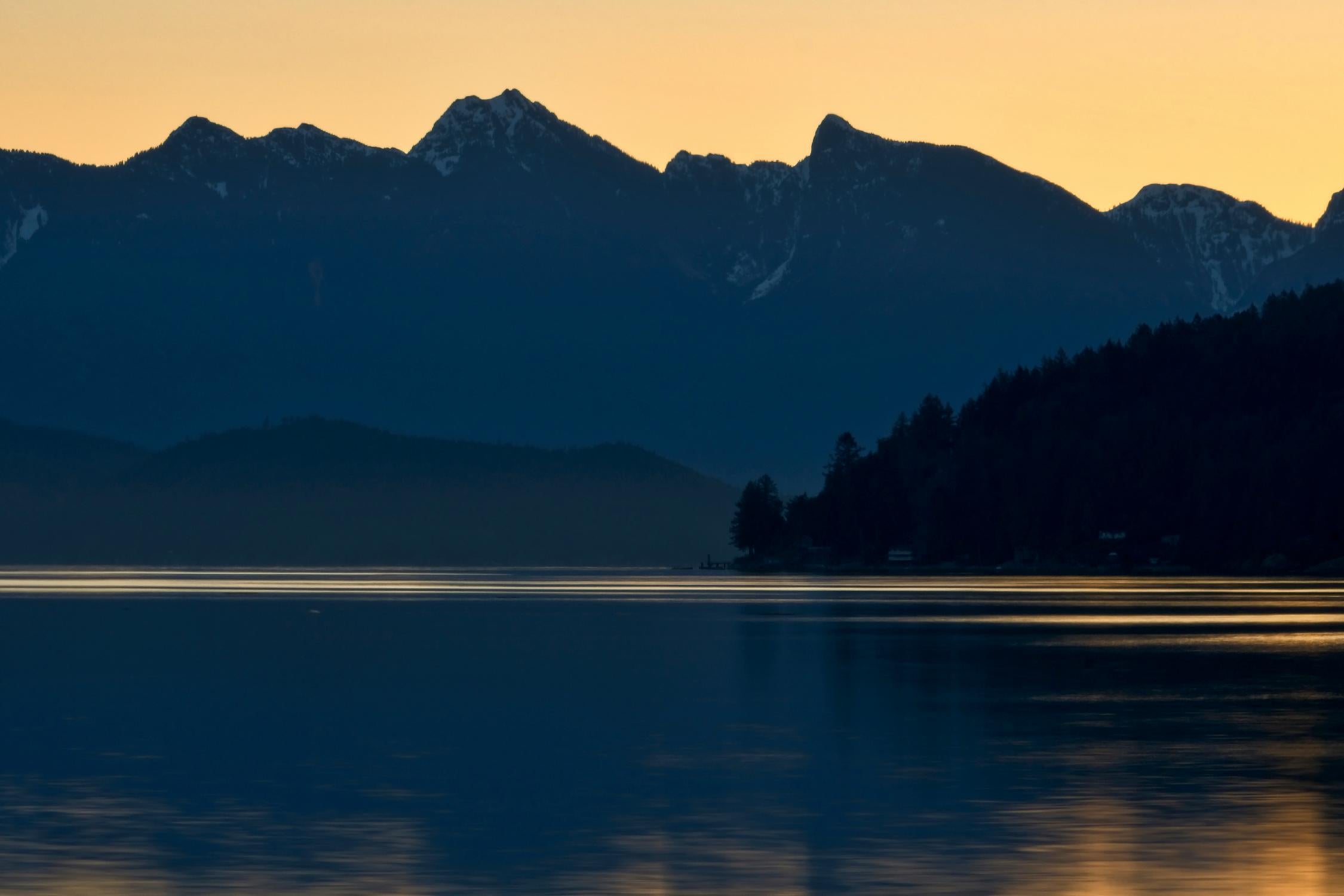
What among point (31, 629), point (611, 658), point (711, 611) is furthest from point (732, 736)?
point (711, 611)

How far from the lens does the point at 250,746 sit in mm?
54125

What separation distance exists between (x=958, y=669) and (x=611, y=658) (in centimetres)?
1787

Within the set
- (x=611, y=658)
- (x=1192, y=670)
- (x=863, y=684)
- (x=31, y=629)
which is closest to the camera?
(x=863, y=684)

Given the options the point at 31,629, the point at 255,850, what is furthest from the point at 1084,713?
the point at 31,629

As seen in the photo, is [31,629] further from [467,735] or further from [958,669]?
[467,735]

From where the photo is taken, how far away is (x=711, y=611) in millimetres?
156875

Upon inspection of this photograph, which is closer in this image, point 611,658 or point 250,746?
point 250,746

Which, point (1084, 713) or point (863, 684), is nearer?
point (1084, 713)

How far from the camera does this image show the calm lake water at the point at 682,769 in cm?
3472

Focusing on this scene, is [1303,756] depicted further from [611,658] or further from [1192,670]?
[611,658]

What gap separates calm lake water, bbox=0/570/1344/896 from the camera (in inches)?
1367

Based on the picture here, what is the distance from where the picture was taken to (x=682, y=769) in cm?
4922

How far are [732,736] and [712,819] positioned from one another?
1663 cm

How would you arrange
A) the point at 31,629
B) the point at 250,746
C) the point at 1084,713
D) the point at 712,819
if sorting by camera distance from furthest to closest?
the point at 31,629 < the point at 1084,713 < the point at 250,746 < the point at 712,819
